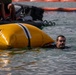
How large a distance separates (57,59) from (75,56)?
778 millimetres

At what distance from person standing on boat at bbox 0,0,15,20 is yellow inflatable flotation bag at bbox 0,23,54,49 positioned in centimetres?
574

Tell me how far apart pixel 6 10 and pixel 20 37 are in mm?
7920

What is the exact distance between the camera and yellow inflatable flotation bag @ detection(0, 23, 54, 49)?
15078 millimetres

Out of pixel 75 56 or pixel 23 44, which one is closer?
pixel 75 56

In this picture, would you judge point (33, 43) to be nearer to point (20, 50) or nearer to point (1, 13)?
point (20, 50)

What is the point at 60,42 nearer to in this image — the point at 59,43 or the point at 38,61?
the point at 59,43

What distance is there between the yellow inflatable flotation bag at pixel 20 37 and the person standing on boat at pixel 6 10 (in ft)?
A: 18.8

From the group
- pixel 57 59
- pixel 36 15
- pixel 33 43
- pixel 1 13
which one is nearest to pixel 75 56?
pixel 57 59

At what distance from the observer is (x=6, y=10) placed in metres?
22.9

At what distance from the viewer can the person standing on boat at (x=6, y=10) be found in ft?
69.9

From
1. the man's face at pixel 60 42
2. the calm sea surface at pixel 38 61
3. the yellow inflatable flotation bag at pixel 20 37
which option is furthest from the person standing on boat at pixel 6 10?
the man's face at pixel 60 42

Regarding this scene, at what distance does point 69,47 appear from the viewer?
16031 millimetres

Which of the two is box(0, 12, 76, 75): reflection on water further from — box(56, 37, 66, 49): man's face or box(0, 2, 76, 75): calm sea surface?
box(56, 37, 66, 49): man's face

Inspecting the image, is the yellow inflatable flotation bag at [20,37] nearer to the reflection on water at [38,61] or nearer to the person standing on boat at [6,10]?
the reflection on water at [38,61]
